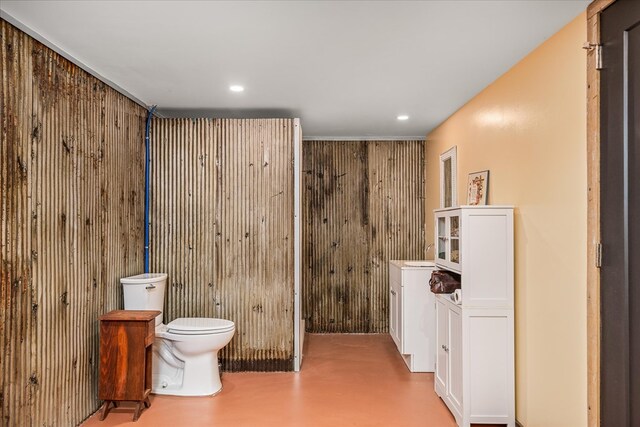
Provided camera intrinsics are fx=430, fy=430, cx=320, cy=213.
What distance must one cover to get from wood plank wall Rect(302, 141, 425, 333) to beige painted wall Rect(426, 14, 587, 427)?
213 cm

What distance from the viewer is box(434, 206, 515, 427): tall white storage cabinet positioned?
2779 millimetres

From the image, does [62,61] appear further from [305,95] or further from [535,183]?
[535,183]

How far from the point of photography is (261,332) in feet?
13.0

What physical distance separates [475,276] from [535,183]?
2.27ft

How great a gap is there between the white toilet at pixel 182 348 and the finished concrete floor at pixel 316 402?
0.30 ft

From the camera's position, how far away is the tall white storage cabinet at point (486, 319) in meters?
2.78

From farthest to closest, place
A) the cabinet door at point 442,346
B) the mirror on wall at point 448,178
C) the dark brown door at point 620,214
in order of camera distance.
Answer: the mirror on wall at point 448,178 < the cabinet door at point 442,346 < the dark brown door at point 620,214

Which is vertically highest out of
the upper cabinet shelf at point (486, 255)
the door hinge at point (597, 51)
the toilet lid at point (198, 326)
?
the door hinge at point (597, 51)

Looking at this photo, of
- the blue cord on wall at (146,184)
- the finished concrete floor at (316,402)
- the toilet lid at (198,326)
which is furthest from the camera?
the blue cord on wall at (146,184)

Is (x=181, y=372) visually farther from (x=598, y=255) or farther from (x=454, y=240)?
A: (x=598, y=255)

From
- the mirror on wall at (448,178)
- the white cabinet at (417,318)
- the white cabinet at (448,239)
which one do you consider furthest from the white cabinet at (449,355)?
the mirror on wall at (448,178)

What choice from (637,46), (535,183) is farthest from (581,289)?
(637,46)

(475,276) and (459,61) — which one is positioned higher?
(459,61)

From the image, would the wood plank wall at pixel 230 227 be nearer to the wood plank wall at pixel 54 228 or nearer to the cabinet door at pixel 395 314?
the wood plank wall at pixel 54 228
